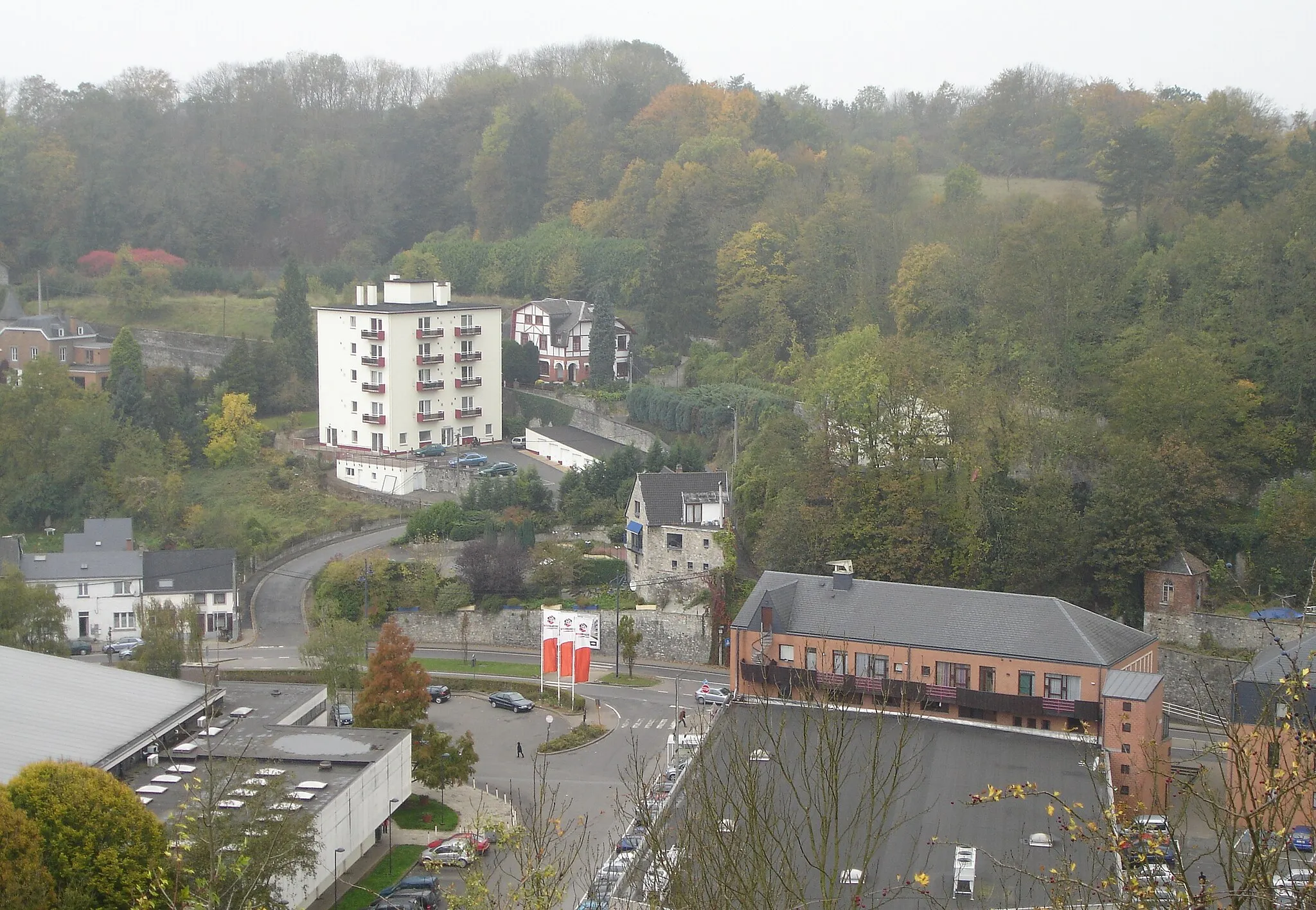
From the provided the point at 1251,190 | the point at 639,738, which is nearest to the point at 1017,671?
the point at 639,738

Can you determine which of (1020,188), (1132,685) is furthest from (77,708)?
(1020,188)

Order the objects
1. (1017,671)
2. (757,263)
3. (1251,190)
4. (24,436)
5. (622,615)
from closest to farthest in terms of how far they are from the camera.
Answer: (1017,671) < (622,615) < (1251,190) < (24,436) < (757,263)

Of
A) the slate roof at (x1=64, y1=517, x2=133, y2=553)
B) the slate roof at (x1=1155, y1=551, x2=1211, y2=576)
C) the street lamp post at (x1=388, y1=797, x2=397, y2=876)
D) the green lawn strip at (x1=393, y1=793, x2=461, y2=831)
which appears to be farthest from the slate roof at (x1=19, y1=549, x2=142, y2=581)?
the slate roof at (x1=1155, y1=551, x2=1211, y2=576)

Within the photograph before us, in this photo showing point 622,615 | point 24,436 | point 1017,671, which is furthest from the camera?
point 24,436

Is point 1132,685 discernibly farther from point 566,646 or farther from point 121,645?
point 121,645

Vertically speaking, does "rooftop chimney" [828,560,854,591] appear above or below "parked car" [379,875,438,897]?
above

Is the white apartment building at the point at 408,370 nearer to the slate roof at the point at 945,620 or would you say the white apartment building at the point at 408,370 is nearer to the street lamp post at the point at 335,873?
the slate roof at the point at 945,620

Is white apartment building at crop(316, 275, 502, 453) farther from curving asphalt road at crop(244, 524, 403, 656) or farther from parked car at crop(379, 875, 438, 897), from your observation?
parked car at crop(379, 875, 438, 897)

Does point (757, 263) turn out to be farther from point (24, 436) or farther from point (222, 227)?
point (222, 227)
